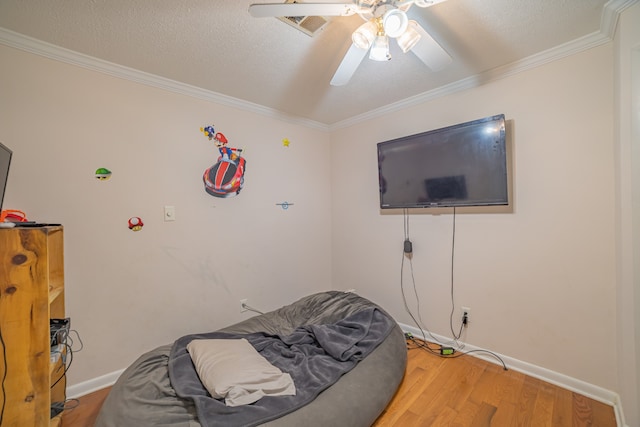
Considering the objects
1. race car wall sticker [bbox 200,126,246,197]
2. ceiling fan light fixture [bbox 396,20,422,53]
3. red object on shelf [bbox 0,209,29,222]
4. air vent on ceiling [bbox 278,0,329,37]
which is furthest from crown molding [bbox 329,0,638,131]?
red object on shelf [bbox 0,209,29,222]

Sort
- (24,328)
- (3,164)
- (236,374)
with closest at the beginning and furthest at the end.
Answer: (24,328), (3,164), (236,374)

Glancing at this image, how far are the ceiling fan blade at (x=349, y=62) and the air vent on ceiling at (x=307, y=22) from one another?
226mm

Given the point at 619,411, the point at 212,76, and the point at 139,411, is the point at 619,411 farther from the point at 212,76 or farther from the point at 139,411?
the point at 212,76

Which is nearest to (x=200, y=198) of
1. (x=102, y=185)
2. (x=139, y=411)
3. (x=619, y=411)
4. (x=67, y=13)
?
(x=102, y=185)

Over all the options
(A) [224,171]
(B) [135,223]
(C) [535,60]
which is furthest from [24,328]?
(C) [535,60]

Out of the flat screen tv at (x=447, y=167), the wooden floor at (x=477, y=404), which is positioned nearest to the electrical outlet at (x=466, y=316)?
the wooden floor at (x=477, y=404)

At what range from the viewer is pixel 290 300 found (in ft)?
9.39

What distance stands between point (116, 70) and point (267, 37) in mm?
1154

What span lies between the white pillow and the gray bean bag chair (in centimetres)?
4

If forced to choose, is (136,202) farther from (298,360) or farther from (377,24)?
(377,24)

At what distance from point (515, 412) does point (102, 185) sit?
299 centimetres

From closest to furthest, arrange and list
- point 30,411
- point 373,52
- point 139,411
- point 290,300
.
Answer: point 30,411, point 139,411, point 373,52, point 290,300

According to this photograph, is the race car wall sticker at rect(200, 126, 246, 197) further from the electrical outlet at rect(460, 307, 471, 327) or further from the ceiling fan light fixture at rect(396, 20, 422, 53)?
the electrical outlet at rect(460, 307, 471, 327)

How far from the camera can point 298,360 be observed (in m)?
1.71
